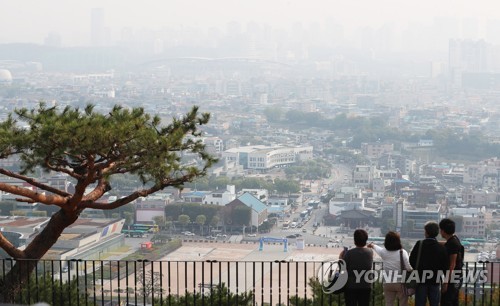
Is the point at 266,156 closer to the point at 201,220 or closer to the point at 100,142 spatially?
the point at 201,220

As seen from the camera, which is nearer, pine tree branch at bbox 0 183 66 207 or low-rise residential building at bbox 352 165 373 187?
pine tree branch at bbox 0 183 66 207

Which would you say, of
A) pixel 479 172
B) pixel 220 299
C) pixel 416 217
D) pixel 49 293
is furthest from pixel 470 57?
pixel 220 299

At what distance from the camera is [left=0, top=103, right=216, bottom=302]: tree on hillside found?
2.98 metres

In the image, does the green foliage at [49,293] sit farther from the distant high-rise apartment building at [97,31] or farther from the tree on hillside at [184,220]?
the distant high-rise apartment building at [97,31]

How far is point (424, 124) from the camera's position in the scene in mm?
39219

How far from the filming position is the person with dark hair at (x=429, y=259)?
2.60 metres

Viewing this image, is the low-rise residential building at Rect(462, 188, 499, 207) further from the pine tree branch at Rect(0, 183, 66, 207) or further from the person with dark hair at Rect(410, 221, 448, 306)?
the person with dark hair at Rect(410, 221, 448, 306)

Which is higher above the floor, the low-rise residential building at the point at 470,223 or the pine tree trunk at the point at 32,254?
the pine tree trunk at the point at 32,254

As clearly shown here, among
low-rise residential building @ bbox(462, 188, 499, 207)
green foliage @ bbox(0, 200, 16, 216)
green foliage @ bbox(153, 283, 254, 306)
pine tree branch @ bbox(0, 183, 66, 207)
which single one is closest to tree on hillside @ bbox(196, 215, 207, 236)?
green foliage @ bbox(0, 200, 16, 216)

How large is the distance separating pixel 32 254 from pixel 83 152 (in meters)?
0.44

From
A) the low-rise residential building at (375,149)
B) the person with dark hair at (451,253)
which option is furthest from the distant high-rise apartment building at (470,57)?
the person with dark hair at (451,253)

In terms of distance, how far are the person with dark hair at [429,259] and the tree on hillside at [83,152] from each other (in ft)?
3.02

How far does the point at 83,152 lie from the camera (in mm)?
3049

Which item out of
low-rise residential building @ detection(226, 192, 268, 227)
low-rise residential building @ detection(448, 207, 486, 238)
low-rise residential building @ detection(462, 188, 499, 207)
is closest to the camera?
low-rise residential building @ detection(448, 207, 486, 238)
